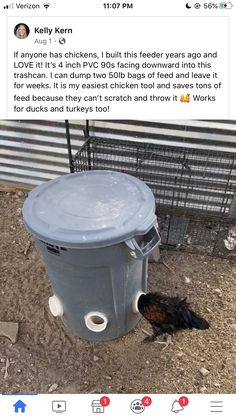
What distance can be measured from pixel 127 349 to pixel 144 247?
0.89 m

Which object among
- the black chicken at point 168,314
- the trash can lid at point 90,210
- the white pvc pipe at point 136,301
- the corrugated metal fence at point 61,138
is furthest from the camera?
the corrugated metal fence at point 61,138

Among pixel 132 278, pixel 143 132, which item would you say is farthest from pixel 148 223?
pixel 143 132

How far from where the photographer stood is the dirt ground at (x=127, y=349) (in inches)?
98.5

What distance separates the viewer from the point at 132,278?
8.02 ft

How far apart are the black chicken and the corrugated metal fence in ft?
4.94
